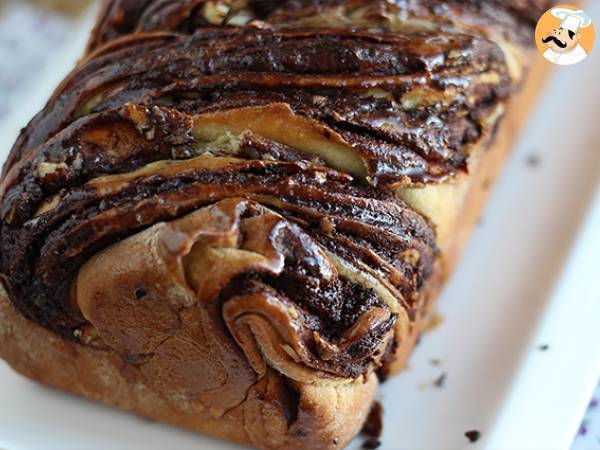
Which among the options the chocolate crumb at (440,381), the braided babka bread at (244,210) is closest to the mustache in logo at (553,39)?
the braided babka bread at (244,210)

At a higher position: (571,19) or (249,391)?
(571,19)

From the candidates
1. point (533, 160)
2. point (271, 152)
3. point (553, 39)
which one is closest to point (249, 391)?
point (271, 152)

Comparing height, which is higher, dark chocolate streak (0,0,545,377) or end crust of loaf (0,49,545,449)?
dark chocolate streak (0,0,545,377)

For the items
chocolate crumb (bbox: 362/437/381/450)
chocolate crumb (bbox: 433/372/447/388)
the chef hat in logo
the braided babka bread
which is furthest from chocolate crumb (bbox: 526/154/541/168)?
chocolate crumb (bbox: 362/437/381/450)

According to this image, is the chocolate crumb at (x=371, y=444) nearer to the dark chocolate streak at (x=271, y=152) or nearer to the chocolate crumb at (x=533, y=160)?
the dark chocolate streak at (x=271, y=152)

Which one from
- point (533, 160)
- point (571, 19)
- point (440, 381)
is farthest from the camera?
point (533, 160)

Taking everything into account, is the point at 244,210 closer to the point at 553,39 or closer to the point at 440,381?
the point at 440,381

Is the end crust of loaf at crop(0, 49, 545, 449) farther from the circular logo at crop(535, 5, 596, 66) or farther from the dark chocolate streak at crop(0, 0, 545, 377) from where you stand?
the circular logo at crop(535, 5, 596, 66)

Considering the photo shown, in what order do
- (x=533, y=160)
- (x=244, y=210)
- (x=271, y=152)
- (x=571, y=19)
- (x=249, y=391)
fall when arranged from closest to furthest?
1. (x=244, y=210)
2. (x=271, y=152)
3. (x=249, y=391)
4. (x=571, y=19)
5. (x=533, y=160)
